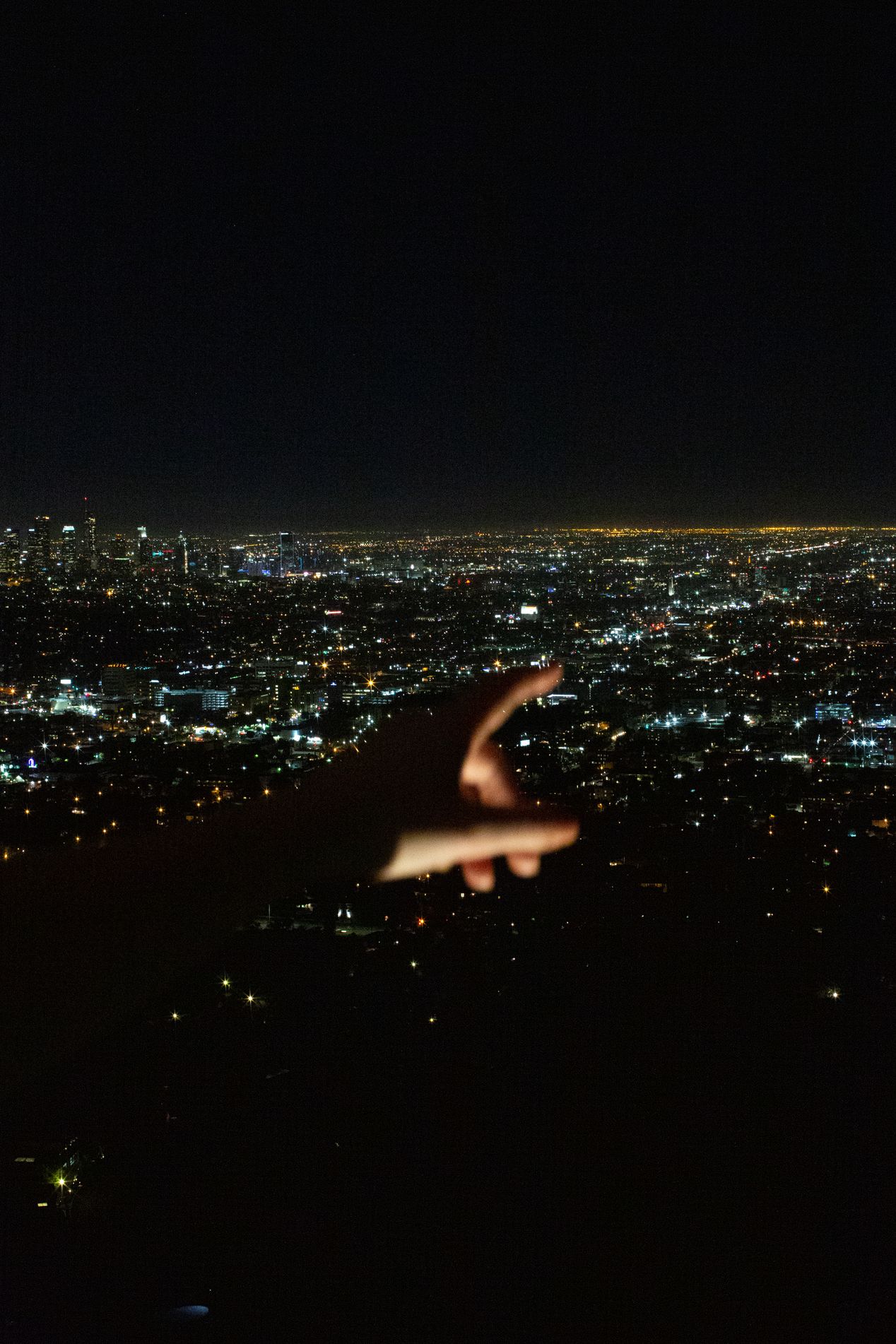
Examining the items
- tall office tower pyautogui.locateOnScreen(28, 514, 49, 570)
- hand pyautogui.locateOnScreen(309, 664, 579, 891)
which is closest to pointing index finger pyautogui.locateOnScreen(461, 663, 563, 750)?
hand pyautogui.locateOnScreen(309, 664, 579, 891)

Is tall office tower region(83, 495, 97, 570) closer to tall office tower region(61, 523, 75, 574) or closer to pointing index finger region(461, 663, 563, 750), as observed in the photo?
tall office tower region(61, 523, 75, 574)

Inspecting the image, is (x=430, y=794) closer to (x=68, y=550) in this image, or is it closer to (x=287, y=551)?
(x=68, y=550)

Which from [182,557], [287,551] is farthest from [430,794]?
[287,551]

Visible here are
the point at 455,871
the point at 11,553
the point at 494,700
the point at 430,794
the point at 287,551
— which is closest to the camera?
the point at 430,794

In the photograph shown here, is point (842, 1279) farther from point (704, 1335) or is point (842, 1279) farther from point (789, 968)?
point (789, 968)

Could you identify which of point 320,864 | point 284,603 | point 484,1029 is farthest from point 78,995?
point 284,603

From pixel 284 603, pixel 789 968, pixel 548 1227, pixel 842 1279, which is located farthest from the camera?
pixel 284 603
